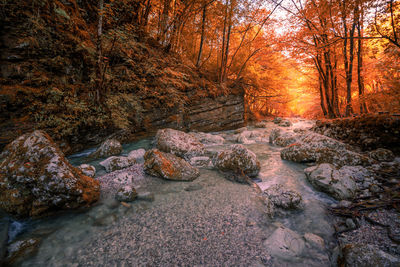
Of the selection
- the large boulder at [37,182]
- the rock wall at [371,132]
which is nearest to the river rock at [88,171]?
the large boulder at [37,182]

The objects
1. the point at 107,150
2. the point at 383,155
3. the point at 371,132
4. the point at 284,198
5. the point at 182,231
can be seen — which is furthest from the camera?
the point at 107,150

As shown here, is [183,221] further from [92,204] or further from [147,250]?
[92,204]

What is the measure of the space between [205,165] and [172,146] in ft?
3.75

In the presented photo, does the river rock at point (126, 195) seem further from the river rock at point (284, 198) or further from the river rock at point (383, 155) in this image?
the river rock at point (383, 155)

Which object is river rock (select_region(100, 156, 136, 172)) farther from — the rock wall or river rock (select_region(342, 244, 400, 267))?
the rock wall

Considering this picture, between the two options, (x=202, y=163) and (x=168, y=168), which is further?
(x=202, y=163)

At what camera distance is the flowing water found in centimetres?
138

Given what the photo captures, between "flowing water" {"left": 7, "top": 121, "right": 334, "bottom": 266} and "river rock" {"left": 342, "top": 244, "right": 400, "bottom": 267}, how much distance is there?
0.84 ft

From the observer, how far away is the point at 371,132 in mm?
4023

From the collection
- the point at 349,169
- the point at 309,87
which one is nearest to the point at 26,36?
the point at 349,169

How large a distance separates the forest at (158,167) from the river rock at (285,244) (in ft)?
0.04

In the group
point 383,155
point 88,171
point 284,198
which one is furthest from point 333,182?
point 88,171

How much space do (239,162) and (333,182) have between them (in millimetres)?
1553

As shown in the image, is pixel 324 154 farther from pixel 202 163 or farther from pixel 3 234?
pixel 3 234
